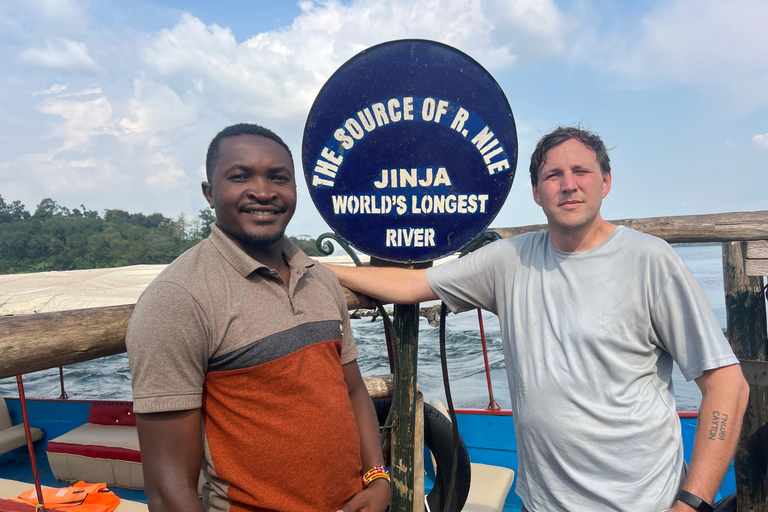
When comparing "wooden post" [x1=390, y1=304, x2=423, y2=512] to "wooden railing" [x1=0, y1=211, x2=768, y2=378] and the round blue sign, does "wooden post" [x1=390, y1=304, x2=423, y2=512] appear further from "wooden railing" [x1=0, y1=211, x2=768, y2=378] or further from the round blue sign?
"wooden railing" [x1=0, y1=211, x2=768, y2=378]

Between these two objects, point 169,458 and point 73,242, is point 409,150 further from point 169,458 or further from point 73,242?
point 73,242

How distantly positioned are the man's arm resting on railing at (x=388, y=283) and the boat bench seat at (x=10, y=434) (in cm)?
509

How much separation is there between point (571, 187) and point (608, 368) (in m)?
0.62

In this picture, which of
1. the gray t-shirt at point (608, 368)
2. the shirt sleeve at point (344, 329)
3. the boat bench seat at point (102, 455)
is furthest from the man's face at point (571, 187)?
the boat bench seat at point (102, 455)

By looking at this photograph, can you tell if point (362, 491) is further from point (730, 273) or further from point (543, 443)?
point (730, 273)

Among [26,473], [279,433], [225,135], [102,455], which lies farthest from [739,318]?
[26,473]

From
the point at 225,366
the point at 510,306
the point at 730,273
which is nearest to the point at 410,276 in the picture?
the point at 510,306

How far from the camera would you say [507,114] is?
5.92 feet

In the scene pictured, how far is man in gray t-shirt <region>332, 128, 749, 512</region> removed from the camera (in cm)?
153

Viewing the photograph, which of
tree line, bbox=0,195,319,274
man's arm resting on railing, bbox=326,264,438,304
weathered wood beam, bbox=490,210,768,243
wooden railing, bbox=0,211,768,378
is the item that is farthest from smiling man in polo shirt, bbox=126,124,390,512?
tree line, bbox=0,195,319,274

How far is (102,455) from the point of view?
15.0 feet

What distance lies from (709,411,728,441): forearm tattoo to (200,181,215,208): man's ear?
64.5 inches

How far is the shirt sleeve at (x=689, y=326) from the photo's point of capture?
1.51 m

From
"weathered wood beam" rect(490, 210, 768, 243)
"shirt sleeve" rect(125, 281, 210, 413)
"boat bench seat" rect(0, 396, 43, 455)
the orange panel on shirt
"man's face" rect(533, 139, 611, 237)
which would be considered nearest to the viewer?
"shirt sleeve" rect(125, 281, 210, 413)
